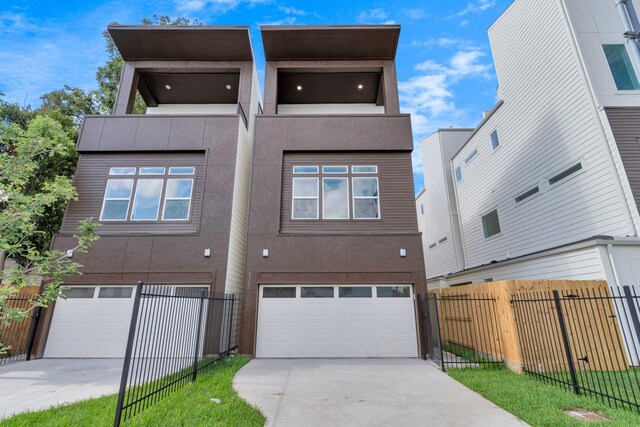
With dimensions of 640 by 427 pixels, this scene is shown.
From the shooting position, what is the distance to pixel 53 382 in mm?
5895

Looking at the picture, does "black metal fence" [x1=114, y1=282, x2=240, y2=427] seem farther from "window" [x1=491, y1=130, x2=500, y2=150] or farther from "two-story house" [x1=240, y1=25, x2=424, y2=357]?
"window" [x1=491, y1=130, x2=500, y2=150]

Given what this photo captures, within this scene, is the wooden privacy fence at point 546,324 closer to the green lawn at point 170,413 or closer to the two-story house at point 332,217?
the two-story house at point 332,217

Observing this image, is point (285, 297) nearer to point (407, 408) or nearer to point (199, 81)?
point (407, 408)

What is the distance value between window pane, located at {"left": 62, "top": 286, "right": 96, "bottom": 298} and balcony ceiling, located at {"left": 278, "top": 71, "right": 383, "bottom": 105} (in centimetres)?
1010

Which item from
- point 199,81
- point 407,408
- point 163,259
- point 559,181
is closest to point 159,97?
point 199,81

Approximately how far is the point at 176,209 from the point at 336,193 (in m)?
5.32

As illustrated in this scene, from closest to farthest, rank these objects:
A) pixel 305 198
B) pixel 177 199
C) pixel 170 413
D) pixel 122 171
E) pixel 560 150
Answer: pixel 170 413
pixel 560 150
pixel 177 199
pixel 305 198
pixel 122 171

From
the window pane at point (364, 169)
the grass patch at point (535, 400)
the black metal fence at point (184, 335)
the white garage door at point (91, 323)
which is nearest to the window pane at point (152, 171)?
the white garage door at point (91, 323)

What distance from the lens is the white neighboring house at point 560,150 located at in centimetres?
756

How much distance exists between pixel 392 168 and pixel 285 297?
5.59m

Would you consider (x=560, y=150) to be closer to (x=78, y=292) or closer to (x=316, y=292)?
(x=316, y=292)

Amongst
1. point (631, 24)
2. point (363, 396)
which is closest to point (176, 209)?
point (363, 396)

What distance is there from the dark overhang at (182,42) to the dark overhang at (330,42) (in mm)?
1196

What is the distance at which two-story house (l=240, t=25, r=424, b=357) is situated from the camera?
857cm
